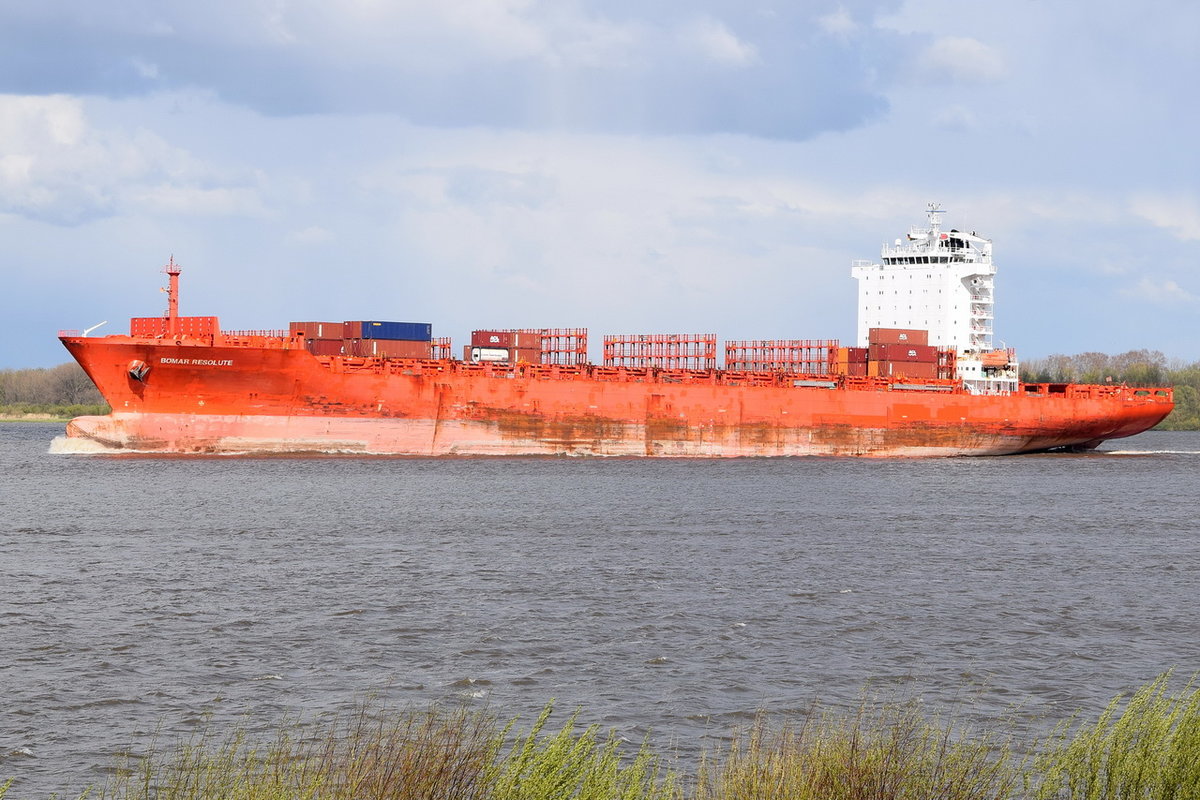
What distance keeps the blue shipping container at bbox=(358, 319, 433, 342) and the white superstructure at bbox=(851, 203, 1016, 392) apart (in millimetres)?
25898

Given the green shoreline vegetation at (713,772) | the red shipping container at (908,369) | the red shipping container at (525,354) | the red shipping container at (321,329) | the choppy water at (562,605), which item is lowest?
the choppy water at (562,605)

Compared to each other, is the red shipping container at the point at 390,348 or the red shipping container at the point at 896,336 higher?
the red shipping container at the point at 896,336

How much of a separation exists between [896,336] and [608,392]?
17.3 meters

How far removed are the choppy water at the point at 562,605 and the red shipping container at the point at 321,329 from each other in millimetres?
15311

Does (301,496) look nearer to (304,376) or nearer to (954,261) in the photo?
(304,376)

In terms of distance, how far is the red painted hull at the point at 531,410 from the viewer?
125ft

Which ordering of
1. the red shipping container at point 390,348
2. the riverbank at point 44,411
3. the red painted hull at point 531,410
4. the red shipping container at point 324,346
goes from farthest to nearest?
1. the riverbank at point 44,411
2. the red shipping container at point 324,346
3. the red shipping container at point 390,348
4. the red painted hull at point 531,410

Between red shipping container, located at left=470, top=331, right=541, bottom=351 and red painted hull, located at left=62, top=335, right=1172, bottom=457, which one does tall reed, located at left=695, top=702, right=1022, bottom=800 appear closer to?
red painted hull, located at left=62, top=335, right=1172, bottom=457

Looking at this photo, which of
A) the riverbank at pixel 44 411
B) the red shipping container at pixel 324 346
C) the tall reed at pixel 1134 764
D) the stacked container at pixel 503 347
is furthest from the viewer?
the riverbank at pixel 44 411

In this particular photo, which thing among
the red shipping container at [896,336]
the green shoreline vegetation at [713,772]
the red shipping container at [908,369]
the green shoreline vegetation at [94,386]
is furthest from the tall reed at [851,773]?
the green shoreline vegetation at [94,386]

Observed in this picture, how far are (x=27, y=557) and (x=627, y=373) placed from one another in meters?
27.8

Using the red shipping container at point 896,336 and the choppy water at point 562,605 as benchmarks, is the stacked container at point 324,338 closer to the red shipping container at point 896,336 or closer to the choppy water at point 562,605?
the choppy water at point 562,605

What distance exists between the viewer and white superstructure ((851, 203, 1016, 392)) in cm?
5778

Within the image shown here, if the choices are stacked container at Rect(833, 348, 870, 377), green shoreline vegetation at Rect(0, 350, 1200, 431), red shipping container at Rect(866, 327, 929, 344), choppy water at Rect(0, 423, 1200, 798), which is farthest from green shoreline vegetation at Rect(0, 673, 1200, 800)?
green shoreline vegetation at Rect(0, 350, 1200, 431)
